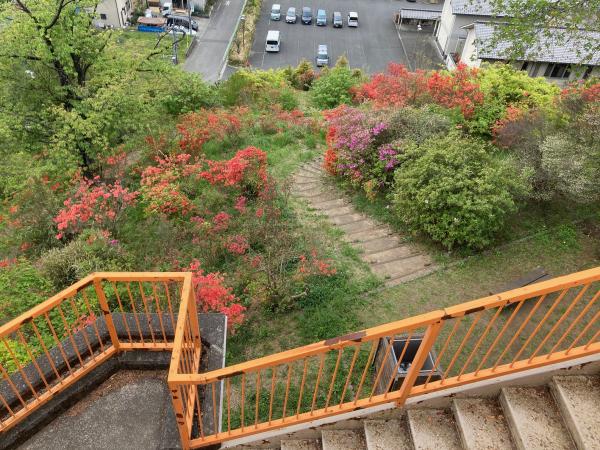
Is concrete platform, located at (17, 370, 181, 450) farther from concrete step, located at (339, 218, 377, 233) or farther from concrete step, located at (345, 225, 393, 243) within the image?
concrete step, located at (339, 218, 377, 233)

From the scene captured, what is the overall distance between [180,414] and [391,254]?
6.16m

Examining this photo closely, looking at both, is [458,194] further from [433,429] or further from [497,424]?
[433,429]

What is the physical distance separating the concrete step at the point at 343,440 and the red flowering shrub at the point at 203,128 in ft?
34.8

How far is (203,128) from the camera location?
537 inches

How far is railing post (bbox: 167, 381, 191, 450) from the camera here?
11.6ft

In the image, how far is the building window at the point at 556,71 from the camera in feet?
79.0

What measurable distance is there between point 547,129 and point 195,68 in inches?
1136

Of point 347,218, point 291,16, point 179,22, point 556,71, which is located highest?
point 347,218

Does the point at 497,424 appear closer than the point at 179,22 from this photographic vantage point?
Yes

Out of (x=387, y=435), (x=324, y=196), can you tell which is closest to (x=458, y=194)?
(x=324, y=196)

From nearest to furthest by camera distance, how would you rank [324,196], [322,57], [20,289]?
[20,289] → [324,196] → [322,57]

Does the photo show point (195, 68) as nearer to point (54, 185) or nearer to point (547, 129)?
point (54, 185)

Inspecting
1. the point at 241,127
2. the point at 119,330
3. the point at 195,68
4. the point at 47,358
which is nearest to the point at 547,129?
the point at 241,127

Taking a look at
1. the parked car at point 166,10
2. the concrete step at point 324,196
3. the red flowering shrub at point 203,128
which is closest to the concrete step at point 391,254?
the concrete step at point 324,196
